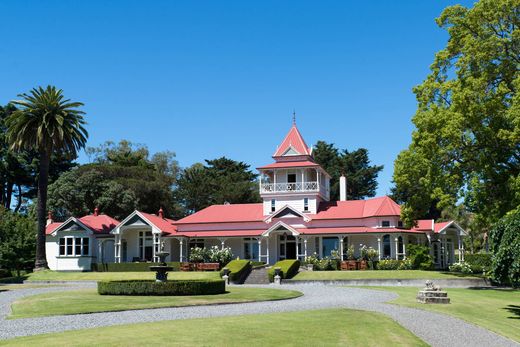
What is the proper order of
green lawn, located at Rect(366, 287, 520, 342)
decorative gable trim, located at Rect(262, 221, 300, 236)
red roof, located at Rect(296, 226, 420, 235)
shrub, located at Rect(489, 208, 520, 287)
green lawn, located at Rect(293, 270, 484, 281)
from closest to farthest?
green lawn, located at Rect(366, 287, 520, 342) < shrub, located at Rect(489, 208, 520, 287) < green lawn, located at Rect(293, 270, 484, 281) < red roof, located at Rect(296, 226, 420, 235) < decorative gable trim, located at Rect(262, 221, 300, 236)

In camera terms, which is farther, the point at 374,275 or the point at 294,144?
the point at 294,144

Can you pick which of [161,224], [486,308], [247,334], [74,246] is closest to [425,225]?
[161,224]

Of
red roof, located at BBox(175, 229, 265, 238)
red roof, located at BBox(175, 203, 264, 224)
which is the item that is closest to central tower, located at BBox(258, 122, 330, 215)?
red roof, located at BBox(175, 203, 264, 224)

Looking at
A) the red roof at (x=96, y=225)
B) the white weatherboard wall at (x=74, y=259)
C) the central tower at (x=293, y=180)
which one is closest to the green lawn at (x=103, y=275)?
the white weatherboard wall at (x=74, y=259)

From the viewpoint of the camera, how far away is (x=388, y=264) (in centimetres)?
4519

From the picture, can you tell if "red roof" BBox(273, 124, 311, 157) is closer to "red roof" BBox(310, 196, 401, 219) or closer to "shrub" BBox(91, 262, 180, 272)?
"red roof" BBox(310, 196, 401, 219)

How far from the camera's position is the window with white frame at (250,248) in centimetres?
5312

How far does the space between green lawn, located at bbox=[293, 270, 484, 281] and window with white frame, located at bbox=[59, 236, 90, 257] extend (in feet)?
70.4

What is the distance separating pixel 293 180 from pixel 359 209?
257 inches

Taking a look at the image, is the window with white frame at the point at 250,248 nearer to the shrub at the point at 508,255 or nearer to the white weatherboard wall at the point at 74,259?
the white weatherboard wall at the point at 74,259

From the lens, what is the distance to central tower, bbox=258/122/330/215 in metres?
53.4

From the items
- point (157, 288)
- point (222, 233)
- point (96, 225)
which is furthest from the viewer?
point (96, 225)

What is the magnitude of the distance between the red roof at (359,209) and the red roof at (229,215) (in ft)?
18.3

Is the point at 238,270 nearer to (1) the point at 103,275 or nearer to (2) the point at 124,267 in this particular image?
(1) the point at 103,275
